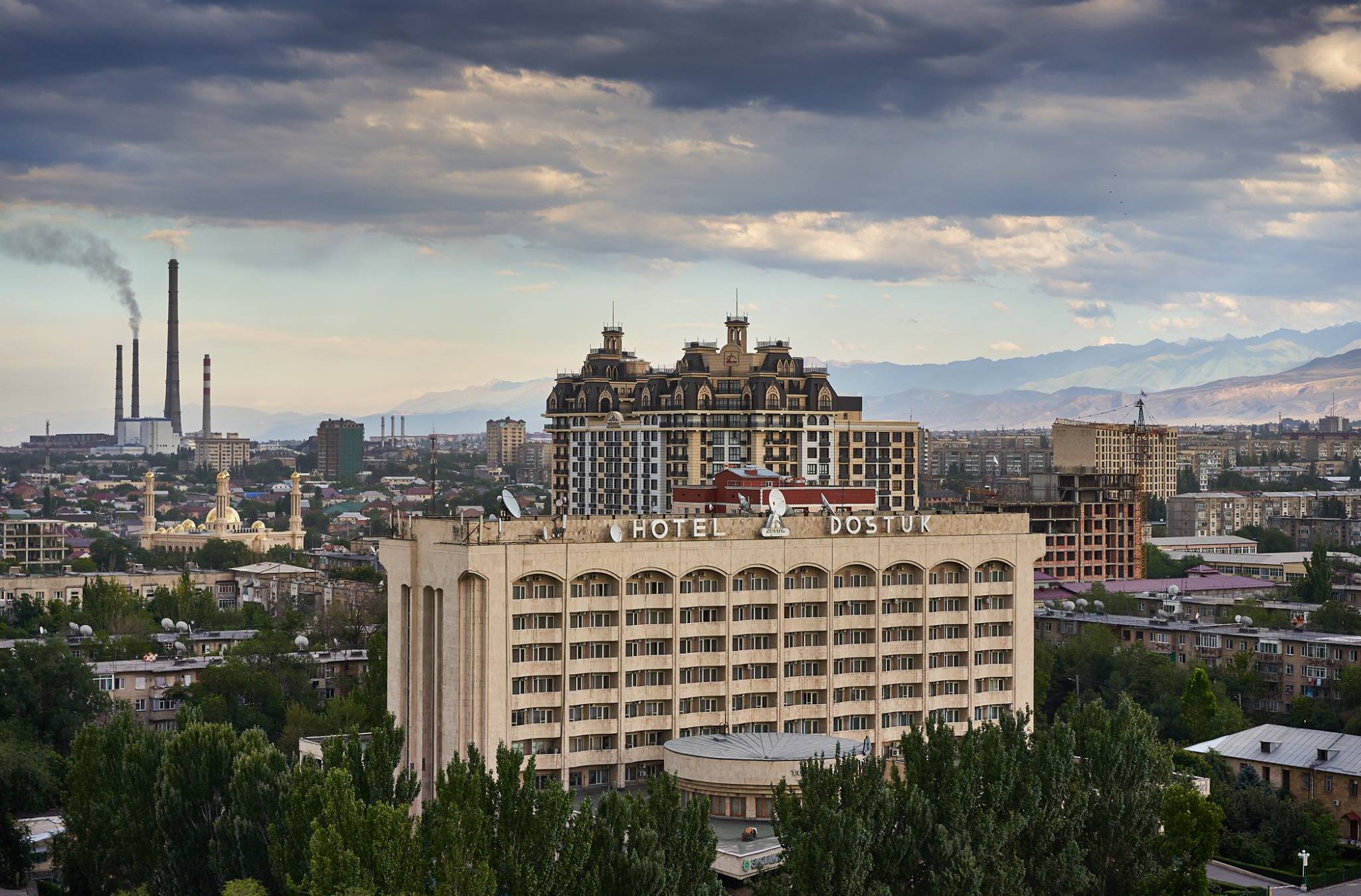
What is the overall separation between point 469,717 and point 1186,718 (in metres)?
49.0

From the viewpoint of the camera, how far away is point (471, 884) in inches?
1948

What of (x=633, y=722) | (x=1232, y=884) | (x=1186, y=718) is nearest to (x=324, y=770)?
(x=633, y=722)

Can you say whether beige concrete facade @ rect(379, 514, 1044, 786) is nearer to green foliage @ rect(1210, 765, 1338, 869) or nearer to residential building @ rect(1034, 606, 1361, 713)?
green foliage @ rect(1210, 765, 1338, 869)

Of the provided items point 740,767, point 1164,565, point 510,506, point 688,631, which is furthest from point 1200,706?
point 1164,565

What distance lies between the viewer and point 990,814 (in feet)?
184

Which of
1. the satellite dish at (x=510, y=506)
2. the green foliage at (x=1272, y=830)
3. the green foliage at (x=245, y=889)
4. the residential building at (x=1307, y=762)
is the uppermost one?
the satellite dish at (x=510, y=506)

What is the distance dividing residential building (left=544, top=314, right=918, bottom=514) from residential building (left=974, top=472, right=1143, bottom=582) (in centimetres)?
1559

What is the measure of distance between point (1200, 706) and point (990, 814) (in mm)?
48760

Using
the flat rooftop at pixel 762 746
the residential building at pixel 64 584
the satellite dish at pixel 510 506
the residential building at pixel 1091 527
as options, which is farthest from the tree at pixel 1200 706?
the residential building at pixel 64 584

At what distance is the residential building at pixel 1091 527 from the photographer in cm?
16688

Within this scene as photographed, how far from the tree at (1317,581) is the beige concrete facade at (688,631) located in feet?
238

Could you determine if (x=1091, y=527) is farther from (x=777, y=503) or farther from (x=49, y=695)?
(x=49, y=695)

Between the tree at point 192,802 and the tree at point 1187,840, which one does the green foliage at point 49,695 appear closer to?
the tree at point 192,802

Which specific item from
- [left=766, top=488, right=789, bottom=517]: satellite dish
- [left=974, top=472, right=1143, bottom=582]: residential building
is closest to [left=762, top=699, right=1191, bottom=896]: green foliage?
[left=766, top=488, right=789, bottom=517]: satellite dish
